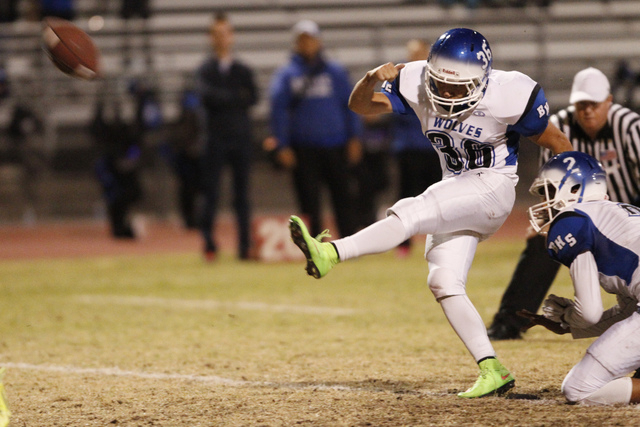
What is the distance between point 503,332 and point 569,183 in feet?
6.09

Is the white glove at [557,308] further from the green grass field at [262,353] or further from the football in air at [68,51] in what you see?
the football in air at [68,51]

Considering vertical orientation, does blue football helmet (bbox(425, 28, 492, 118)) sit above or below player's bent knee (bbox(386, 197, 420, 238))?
above

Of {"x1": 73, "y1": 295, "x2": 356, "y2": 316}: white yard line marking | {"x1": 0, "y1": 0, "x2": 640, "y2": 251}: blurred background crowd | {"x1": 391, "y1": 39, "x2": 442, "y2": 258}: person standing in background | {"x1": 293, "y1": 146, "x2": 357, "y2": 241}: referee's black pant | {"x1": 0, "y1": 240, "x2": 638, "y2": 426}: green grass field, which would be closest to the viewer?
{"x1": 0, "y1": 240, "x2": 638, "y2": 426}: green grass field

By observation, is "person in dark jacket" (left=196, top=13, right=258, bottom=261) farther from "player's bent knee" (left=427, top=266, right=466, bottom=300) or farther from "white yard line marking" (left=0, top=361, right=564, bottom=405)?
"player's bent knee" (left=427, top=266, right=466, bottom=300)

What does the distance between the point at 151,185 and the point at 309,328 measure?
956 cm

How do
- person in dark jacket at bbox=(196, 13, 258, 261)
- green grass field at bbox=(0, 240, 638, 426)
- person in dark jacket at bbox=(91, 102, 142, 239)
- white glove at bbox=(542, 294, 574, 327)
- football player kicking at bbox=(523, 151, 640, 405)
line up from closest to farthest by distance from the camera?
football player kicking at bbox=(523, 151, 640, 405)
green grass field at bbox=(0, 240, 638, 426)
white glove at bbox=(542, 294, 574, 327)
person in dark jacket at bbox=(196, 13, 258, 261)
person in dark jacket at bbox=(91, 102, 142, 239)

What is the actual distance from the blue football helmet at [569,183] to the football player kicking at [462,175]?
0.28 meters

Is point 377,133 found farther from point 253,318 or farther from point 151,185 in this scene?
point 253,318

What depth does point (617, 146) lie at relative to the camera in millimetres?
5363

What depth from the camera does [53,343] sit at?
5754 mm

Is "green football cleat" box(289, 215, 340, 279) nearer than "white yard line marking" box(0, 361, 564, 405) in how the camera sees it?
Yes

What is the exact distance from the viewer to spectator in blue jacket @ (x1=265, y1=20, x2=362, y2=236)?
9.58m

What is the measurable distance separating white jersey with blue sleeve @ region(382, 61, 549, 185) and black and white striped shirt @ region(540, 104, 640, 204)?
1.24 metres

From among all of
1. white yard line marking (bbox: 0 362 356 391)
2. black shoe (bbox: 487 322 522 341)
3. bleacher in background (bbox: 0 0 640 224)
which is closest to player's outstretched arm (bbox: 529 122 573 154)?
white yard line marking (bbox: 0 362 356 391)
